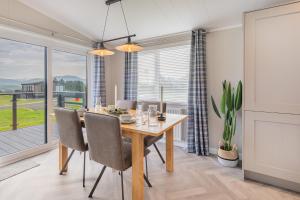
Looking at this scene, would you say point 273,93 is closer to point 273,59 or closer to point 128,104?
point 273,59

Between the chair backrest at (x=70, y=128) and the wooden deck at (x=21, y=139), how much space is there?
124 cm

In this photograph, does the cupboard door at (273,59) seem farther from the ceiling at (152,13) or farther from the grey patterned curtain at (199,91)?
the grey patterned curtain at (199,91)

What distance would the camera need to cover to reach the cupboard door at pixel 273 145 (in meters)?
1.82

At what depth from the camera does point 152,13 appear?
259 centimetres

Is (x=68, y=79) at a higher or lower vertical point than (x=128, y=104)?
higher

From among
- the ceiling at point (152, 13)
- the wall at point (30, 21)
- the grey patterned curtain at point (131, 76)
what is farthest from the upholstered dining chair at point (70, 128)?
the grey patterned curtain at point (131, 76)

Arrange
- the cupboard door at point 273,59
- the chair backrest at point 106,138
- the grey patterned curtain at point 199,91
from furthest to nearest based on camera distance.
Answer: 1. the grey patterned curtain at point 199,91
2. the cupboard door at point 273,59
3. the chair backrest at point 106,138

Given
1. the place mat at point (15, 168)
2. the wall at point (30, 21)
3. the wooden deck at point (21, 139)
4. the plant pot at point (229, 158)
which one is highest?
the wall at point (30, 21)

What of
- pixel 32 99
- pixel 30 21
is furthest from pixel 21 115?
pixel 30 21

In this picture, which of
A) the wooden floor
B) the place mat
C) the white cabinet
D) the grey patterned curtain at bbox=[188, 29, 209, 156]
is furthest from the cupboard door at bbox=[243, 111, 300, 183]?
the place mat

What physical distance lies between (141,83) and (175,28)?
4.36ft

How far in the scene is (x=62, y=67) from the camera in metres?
3.32

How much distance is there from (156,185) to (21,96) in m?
2.51

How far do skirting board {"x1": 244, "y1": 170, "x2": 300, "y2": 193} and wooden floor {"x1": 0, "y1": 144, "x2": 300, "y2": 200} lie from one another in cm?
6
